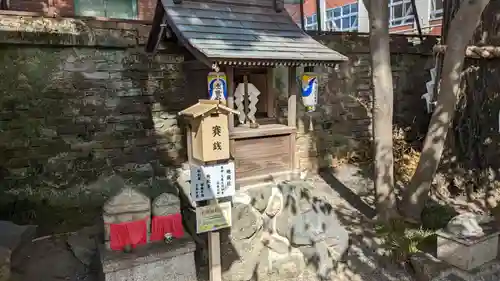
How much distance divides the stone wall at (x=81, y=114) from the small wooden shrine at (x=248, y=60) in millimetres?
787

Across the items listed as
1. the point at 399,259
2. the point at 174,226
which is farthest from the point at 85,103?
the point at 399,259

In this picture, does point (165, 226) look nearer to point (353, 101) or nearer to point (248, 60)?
point (248, 60)

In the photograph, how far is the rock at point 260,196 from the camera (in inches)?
200

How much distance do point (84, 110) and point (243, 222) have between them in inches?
120

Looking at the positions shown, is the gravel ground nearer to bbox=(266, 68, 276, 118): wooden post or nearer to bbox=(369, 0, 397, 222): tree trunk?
bbox=(369, 0, 397, 222): tree trunk

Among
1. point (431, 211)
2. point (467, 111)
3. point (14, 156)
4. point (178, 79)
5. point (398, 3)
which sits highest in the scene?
point (398, 3)

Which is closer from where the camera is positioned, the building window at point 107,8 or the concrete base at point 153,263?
the concrete base at point 153,263

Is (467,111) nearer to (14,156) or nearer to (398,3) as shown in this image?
(14,156)

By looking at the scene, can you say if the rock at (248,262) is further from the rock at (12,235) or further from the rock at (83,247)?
the rock at (12,235)

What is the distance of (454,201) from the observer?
6.77 m

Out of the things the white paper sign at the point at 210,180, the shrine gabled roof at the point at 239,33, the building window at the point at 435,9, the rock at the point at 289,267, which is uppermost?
the building window at the point at 435,9

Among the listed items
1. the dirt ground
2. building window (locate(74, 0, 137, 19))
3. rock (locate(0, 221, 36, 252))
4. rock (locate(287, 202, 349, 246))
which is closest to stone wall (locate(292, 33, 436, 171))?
the dirt ground

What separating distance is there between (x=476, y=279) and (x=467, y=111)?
139 inches

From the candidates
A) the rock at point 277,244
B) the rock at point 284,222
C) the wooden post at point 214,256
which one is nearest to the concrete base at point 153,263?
the wooden post at point 214,256
